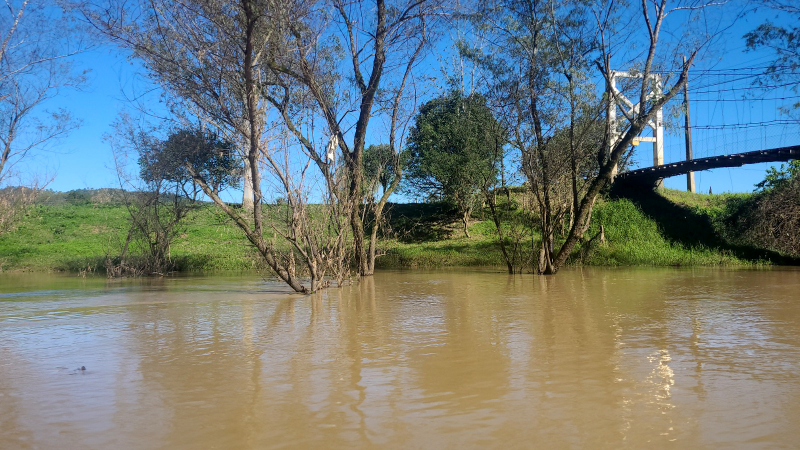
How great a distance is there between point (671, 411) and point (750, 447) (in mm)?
571

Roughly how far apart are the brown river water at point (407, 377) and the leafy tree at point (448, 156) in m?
17.3

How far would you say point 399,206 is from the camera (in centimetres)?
3522

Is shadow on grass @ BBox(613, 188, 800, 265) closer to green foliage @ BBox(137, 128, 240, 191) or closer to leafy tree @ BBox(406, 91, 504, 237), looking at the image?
leafy tree @ BBox(406, 91, 504, 237)

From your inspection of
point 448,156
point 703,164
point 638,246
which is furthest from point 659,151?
point 448,156

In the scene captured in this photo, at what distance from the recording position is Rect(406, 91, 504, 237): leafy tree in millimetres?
25925

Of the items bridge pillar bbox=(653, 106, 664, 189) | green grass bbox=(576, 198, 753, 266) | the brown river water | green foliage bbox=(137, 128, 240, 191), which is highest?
bridge pillar bbox=(653, 106, 664, 189)

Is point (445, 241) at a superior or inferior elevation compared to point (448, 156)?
inferior

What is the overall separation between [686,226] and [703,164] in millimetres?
2824

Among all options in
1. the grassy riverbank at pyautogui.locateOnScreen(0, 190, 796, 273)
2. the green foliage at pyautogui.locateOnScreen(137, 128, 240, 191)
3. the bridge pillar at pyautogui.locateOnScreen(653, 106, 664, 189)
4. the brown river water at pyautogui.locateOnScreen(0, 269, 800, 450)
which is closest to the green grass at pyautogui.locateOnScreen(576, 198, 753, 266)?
the grassy riverbank at pyautogui.locateOnScreen(0, 190, 796, 273)

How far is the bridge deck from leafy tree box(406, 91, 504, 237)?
8235mm

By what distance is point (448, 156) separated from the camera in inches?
1054

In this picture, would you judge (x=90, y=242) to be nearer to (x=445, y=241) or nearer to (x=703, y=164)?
(x=445, y=241)

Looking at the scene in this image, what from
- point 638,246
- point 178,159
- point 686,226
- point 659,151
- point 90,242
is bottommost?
point 638,246

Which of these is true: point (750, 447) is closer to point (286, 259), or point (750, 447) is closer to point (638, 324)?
point (638, 324)
